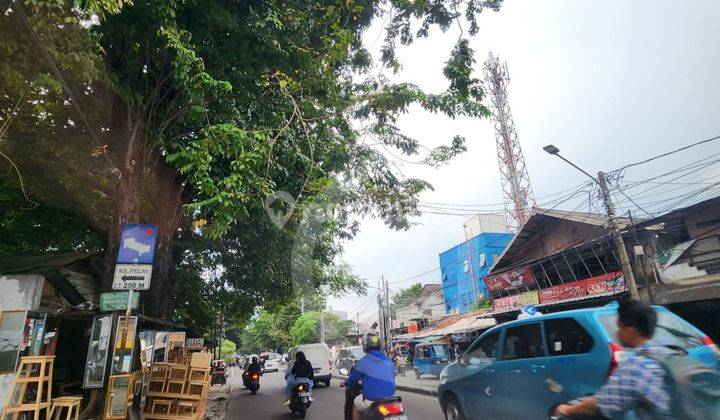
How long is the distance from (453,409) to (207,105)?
22.4ft

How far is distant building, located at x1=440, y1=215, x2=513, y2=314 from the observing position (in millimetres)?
31391

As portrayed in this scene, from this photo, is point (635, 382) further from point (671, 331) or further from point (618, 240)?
point (618, 240)

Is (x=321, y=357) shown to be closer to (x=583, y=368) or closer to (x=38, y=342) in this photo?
(x=38, y=342)

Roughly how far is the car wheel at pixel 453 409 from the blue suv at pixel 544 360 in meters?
0.01

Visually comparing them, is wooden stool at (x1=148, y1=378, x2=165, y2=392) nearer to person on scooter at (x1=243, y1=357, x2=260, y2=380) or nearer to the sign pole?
the sign pole

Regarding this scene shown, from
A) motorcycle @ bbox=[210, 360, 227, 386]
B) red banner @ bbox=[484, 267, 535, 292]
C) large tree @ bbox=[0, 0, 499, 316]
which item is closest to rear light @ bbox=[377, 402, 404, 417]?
large tree @ bbox=[0, 0, 499, 316]

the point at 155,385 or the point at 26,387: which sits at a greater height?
the point at 26,387

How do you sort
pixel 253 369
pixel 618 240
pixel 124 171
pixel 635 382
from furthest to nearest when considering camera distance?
pixel 253 369 → pixel 618 240 → pixel 124 171 → pixel 635 382

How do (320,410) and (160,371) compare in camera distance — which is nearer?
(160,371)

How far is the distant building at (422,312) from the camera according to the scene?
36.7 meters

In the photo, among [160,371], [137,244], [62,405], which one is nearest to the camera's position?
[62,405]

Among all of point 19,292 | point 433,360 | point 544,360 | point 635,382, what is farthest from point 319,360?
point 635,382

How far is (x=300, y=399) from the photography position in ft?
31.2

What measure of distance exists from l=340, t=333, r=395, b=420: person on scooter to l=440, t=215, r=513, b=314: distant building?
2518cm
